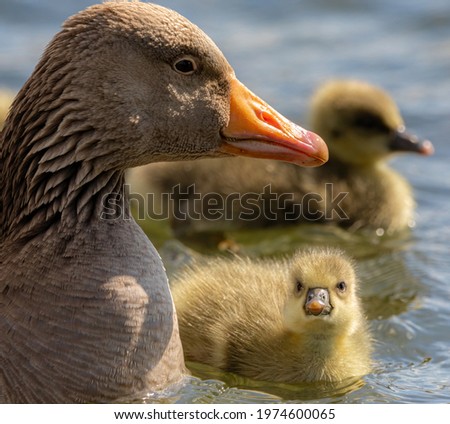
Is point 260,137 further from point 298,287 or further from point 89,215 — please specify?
point 89,215

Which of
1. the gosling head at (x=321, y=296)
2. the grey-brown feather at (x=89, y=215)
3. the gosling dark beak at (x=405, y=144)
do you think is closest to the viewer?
the grey-brown feather at (x=89, y=215)

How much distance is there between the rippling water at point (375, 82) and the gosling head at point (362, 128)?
74cm

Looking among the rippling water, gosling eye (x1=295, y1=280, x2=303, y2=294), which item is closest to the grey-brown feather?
the rippling water

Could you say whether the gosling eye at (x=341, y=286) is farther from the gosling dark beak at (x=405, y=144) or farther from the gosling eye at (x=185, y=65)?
the gosling dark beak at (x=405, y=144)

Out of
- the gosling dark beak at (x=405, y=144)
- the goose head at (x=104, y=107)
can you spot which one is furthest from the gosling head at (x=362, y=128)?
→ the goose head at (x=104, y=107)

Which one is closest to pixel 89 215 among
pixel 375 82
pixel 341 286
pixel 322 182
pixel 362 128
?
pixel 341 286

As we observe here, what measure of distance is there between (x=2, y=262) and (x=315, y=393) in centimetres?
198

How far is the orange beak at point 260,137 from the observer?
5879 mm

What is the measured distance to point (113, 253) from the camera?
5.52 m

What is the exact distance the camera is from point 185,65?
568 centimetres

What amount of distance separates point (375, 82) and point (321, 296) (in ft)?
23.0

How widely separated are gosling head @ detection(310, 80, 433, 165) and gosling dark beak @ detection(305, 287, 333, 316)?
3808 mm

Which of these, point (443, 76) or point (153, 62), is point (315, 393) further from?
point (443, 76)

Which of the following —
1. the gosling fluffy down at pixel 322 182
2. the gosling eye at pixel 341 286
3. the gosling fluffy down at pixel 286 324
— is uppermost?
the gosling fluffy down at pixel 322 182
